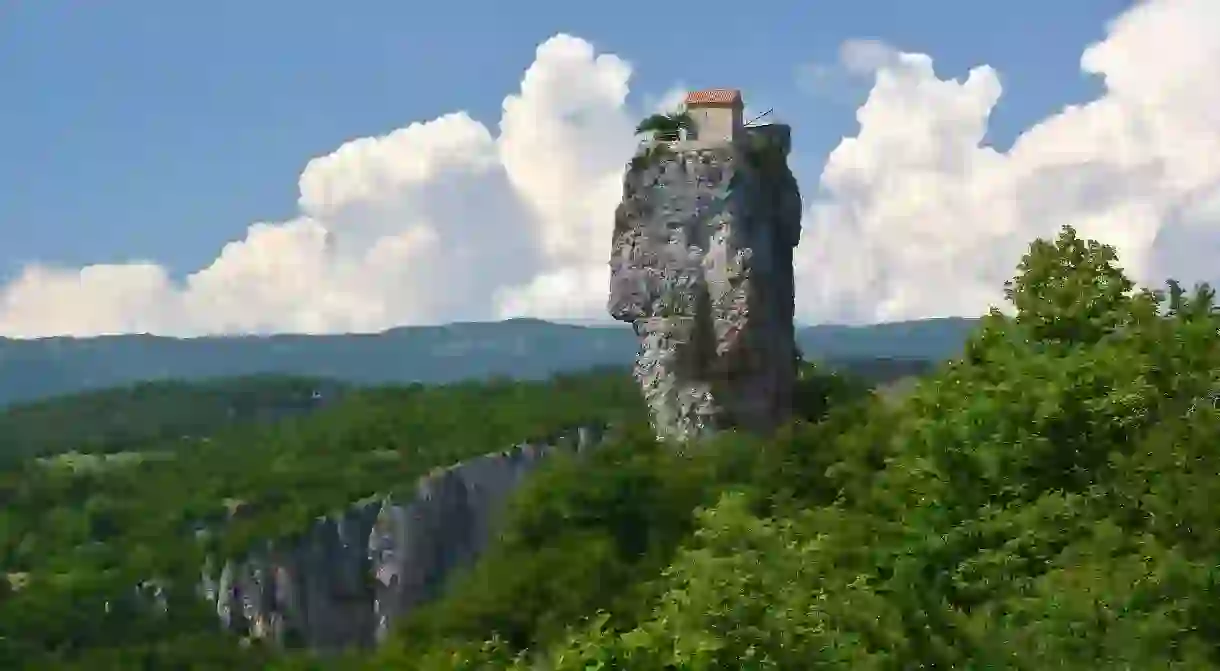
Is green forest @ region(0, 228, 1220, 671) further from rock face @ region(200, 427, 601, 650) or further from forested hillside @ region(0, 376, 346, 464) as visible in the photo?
forested hillside @ region(0, 376, 346, 464)

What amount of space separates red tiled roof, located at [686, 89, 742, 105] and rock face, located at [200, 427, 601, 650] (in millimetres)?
36304

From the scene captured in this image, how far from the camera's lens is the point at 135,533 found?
320ft

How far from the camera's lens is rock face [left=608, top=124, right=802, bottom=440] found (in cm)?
3897

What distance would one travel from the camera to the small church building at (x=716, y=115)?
129 ft

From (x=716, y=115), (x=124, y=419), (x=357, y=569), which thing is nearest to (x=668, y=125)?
(x=716, y=115)

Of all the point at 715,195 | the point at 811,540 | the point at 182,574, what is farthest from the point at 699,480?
the point at 182,574

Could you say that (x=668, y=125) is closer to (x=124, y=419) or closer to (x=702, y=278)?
(x=702, y=278)

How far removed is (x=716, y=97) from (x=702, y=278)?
14.4 ft

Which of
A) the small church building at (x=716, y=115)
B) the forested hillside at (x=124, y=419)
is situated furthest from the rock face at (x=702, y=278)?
the forested hillside at (x=124, y=419)

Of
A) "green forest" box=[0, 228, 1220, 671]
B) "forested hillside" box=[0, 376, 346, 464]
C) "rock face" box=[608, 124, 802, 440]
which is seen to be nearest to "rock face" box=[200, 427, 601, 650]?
"green forest" box=[0, 228, 1220, 671]

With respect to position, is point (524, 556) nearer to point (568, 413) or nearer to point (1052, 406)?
point (1052, 406)

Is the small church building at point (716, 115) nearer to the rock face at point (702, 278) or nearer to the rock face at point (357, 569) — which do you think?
the rock face at point (702, 278)

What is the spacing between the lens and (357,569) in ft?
256

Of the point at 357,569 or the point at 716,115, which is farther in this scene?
the point at 357,569
